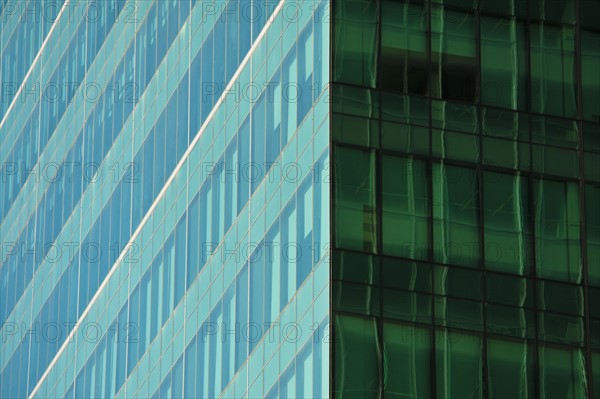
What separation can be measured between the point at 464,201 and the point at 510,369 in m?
4.31

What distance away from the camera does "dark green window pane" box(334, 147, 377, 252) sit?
4866 cm

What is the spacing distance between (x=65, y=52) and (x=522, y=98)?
2991 cm

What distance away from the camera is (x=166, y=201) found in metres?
62.4

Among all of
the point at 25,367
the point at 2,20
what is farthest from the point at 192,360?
the point at 2,20

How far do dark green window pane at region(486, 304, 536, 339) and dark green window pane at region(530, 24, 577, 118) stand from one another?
5666 millimetres

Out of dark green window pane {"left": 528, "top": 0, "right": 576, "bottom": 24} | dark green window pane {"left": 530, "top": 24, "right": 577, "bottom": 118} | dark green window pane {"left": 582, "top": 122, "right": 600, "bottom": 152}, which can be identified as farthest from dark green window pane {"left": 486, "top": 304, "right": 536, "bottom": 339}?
dark green window pane {"left": 528, "top": 0, "right": 576, "bottom": 24}

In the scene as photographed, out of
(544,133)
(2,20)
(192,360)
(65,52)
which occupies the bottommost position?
(192,360)

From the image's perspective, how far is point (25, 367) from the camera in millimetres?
76688

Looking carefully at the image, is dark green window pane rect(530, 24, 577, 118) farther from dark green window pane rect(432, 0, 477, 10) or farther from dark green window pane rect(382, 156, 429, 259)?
dark green window pane rect(382, 156, 429, 259)

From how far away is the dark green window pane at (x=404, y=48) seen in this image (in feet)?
167

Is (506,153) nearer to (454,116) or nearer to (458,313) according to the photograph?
(454,116)

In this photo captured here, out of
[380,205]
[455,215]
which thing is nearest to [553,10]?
[455,215]

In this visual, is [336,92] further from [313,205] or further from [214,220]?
[214,220]

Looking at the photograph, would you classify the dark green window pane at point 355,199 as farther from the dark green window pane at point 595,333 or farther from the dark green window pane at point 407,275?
the dark green window pane at point 595,333
